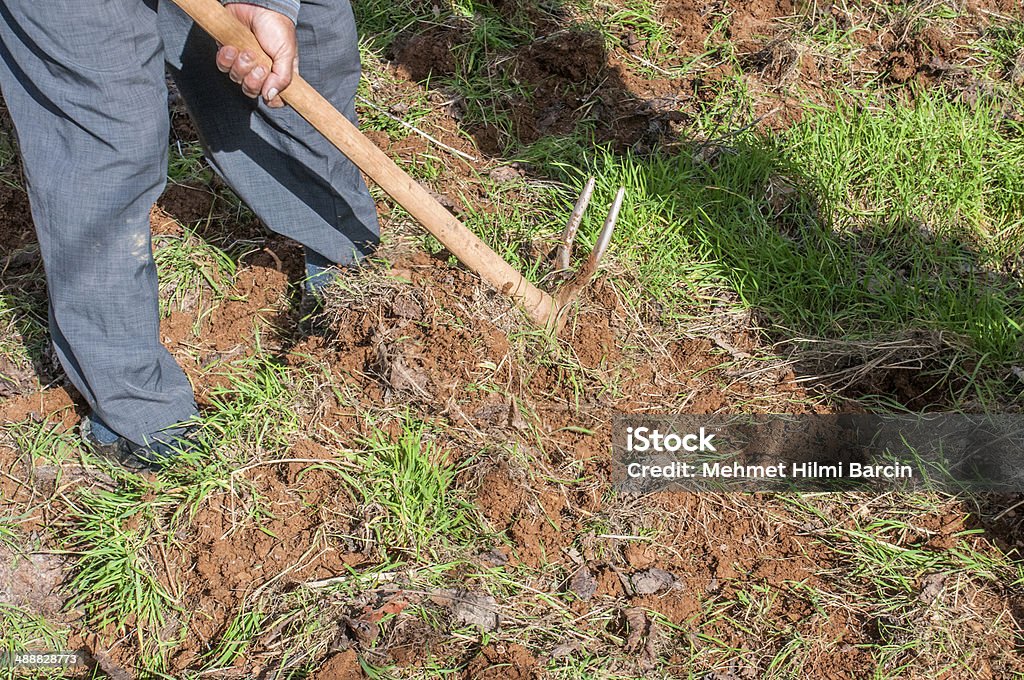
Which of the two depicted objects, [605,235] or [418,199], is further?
[605,235]

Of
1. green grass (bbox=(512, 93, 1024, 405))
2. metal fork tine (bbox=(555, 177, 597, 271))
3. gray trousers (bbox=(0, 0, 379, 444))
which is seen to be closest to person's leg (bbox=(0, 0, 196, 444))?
gray trousers (bbox=(0, 0, 379, 444))

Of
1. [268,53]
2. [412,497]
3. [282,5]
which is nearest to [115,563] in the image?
[412,497]

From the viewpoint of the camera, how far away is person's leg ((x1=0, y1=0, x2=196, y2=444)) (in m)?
2.07

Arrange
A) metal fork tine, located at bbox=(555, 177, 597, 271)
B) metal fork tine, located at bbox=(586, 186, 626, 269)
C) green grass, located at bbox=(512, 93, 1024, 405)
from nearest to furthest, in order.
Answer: metal fork tine, located at bbox=(586, 186, 626, 269) < metal fork tine, located at bbox=(555, 177, 597, 271) < green grass, located at bbox=(512, 93, 1024, 405)

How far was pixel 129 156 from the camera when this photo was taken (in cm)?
223

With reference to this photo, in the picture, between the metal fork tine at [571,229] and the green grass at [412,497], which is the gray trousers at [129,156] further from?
the metal fork tine at [571,229]

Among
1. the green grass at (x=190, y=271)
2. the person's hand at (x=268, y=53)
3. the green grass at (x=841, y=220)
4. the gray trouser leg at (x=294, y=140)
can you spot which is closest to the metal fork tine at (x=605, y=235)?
the green grass at (x=841, y=220)

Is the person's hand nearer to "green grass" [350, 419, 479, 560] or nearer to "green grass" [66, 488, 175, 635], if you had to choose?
"green grass" [350, 419, 479, 560]

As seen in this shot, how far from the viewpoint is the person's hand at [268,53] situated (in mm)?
2170

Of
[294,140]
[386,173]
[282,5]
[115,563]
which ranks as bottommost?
[115,563]

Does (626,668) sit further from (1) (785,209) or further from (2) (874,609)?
(1) (785,209)

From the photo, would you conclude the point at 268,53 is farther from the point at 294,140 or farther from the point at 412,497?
the point at 412,497

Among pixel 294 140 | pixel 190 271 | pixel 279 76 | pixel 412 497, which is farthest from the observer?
pixel 190 271

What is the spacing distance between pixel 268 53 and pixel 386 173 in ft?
1.32
